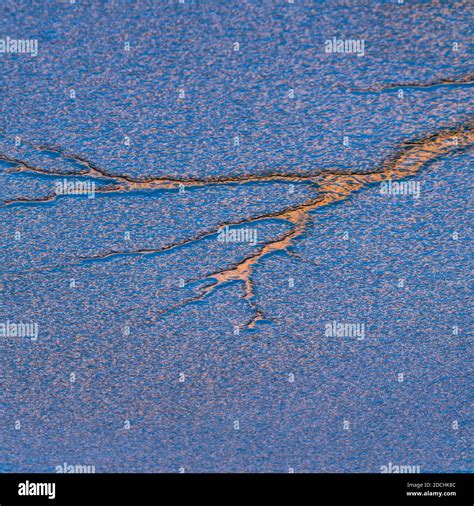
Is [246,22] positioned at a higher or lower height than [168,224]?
higher

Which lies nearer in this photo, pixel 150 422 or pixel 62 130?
pixel 62 130

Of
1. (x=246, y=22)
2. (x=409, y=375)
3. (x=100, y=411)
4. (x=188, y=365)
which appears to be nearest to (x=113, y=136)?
(x=246, y=22)

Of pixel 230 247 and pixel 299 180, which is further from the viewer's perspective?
pixel 230 247

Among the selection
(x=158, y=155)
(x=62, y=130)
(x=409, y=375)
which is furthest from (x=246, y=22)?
(x=409, y=375)

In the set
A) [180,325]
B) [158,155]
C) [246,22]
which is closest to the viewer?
[246,22]

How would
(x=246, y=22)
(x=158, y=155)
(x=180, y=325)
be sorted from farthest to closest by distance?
1. (x=180, y=325)
2. (x=158, y=155)
3. (x=246, y=22)

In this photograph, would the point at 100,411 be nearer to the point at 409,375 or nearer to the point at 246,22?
the point at 409,375

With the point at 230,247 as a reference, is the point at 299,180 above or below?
above
